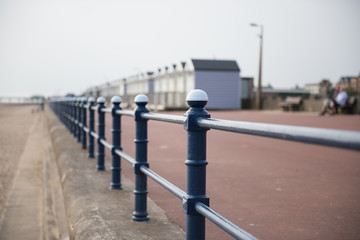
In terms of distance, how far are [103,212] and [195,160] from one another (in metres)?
1.80

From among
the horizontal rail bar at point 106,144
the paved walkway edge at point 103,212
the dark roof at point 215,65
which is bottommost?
the paved walkway edge at point 103,212

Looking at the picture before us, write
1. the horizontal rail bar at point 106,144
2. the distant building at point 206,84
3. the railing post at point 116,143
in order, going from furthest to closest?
the distant building at point 206,84 < the horizontal rail bar at point 106,144 < the railing post at point 116,143

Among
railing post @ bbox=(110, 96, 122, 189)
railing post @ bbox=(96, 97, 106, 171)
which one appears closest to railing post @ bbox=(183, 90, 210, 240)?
railing post @ bbox=(110, 96, 122, 189)

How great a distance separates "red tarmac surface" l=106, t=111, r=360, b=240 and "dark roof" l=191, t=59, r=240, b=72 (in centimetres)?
3059

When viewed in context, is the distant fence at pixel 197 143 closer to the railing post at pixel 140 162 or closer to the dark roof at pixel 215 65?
the railing post at pixel 140 162

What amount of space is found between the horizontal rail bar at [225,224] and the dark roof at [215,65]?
37.1 m

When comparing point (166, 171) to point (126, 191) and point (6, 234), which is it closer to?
point (126, 191)

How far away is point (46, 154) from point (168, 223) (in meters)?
7.90

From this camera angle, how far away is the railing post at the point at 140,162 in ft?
11.9

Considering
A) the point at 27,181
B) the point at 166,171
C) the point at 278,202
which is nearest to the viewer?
the point at 278,202

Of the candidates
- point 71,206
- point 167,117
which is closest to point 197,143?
point 167,117

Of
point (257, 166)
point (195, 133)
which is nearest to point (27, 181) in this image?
point (257, 166)

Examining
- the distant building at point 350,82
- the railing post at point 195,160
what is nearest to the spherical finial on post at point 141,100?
the railing post at point 195,160

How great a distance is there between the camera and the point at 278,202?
4.54 meters
